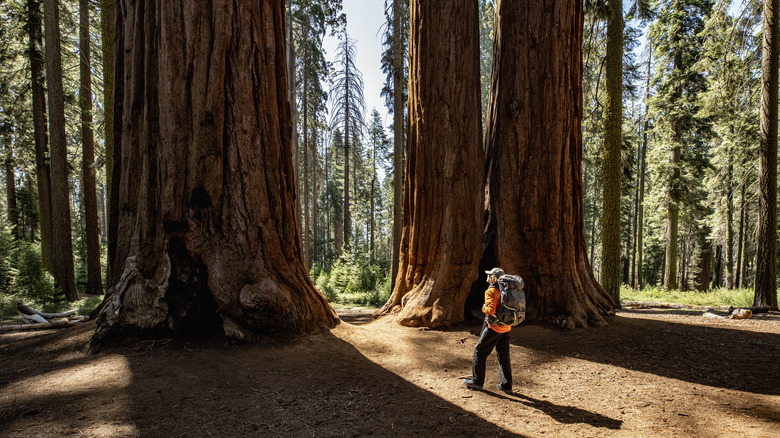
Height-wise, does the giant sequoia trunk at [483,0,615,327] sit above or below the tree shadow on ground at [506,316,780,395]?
above

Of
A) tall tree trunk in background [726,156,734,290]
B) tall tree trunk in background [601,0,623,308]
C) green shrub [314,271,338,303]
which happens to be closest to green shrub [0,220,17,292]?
green shrub [314,271,338,303]

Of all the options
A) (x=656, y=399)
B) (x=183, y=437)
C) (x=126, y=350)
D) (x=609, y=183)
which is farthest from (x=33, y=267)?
(x=609, y=183)

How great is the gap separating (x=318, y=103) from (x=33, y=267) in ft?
59.2

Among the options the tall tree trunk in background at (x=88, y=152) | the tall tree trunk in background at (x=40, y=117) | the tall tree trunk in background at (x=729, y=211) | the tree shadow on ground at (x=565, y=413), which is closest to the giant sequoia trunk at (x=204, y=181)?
the tree shadow on ground at (x=565, y=413)

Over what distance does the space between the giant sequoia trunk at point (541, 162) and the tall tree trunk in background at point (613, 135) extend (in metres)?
3.39

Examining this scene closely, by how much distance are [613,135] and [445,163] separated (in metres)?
5.67

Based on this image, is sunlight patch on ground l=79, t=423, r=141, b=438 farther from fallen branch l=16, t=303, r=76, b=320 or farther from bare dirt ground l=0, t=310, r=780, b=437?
fallen branch l=16, t=303, r=76, b=320

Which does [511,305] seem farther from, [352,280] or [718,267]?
[718,267]

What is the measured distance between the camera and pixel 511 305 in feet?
12.2

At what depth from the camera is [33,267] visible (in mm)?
10953

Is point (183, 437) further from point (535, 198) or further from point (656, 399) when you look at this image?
point (535, 198)

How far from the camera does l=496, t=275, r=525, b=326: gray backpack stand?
3.71 meters

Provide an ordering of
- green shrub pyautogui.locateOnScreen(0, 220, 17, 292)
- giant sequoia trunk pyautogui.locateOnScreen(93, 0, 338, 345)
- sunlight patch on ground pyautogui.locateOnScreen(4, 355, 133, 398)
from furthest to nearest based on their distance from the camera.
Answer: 1. green shrub pyautogui.locateOnScreen(0, 220, 17, 292)
2. giant sequoia trunk pyautogui.locateOnScreen(93, 0, 338, 345)
3. sunlight patch on ground pyautogui.locateOnScreen(4, 355, 133, 398)

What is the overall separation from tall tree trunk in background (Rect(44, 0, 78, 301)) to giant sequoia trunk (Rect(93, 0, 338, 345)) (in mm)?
8563
